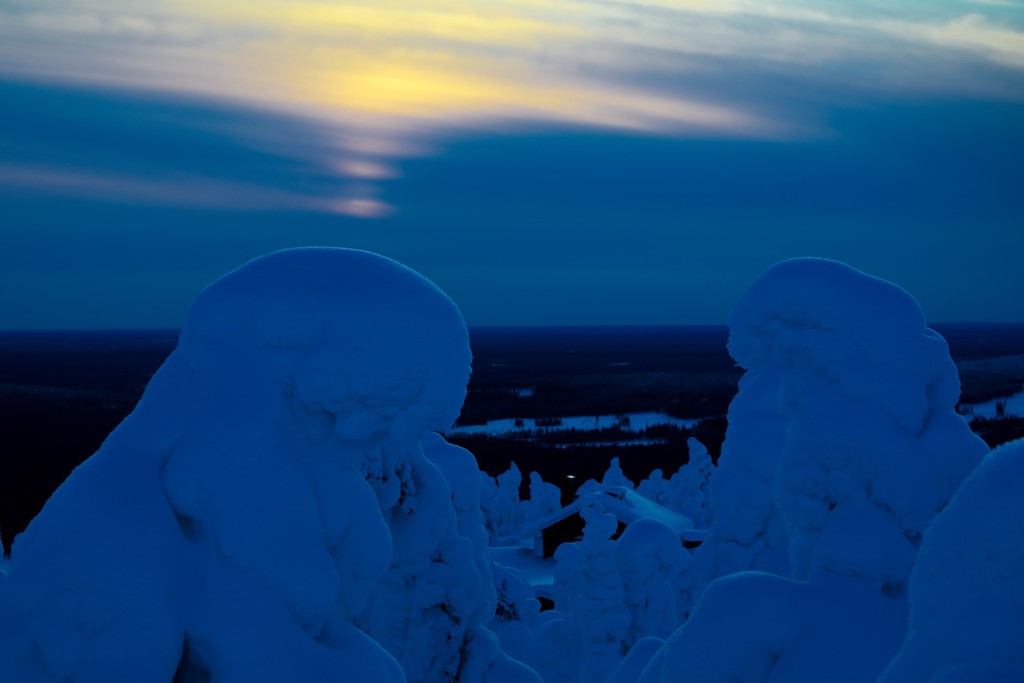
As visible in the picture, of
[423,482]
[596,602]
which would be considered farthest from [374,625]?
[596,602]

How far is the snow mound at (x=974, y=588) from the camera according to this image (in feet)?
9.23

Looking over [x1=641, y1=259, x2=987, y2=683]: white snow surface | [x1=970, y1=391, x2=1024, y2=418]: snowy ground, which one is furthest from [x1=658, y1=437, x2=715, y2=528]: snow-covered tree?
[x1=641, y1=259, x2=987, y2=683]: white snow surface

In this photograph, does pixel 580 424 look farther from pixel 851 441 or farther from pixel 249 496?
pixel 249 496

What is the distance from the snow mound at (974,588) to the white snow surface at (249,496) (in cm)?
181

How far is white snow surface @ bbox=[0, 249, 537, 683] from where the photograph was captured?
3934 mm

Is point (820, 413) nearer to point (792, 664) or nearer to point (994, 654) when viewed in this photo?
point (792, 664)

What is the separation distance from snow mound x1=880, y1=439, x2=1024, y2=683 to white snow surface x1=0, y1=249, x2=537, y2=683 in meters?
1.81

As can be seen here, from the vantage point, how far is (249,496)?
4.02 metres

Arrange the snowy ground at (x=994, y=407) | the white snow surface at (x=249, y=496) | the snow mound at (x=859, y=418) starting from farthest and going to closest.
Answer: the snowy ground at (x=994, y=407) < the snow mound at (x=859, y=418) < the white snow surface at (x=249, y=496)

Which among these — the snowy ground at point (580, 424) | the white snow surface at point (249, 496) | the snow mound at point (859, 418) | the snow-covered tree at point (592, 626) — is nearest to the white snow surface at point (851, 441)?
the snow mound at point (859, 418)

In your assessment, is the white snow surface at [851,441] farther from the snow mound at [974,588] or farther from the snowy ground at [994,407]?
the snowy ground at [994,407]

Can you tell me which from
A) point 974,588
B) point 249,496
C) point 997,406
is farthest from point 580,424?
point 974,588

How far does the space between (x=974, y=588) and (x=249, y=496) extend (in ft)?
7.91

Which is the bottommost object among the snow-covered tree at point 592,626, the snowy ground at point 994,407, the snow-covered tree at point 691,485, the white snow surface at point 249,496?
the snow-covered tree at point 691,485
